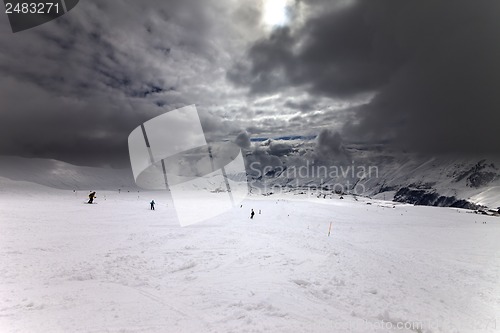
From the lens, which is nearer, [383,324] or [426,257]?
[383,324]

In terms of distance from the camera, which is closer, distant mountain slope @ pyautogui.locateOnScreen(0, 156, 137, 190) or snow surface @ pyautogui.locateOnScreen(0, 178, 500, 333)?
snow surface @ pyautogui.locateOnScreen(0, 178, 500, 333)

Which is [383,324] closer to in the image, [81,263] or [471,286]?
[471,286]

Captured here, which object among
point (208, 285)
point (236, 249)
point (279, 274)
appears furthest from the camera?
point (236, 249)

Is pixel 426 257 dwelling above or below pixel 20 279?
below

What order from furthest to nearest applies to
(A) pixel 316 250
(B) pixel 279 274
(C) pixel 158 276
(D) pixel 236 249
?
(A) pixel 316 250, (D) pixel 236 249, (B) pixel 279 274, (C) pixel 158 276

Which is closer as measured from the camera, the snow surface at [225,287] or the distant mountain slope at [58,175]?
the snow surface at [225,287]

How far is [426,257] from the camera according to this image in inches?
858

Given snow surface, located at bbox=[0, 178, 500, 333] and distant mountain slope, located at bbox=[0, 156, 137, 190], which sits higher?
distant mountain slope, located at bbox=[0, 156, 137, 190]

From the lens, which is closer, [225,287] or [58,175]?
[225,287]

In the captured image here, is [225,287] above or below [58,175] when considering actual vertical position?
below

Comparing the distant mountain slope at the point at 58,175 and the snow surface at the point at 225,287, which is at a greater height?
the distant mountain slope at the point at 58,175

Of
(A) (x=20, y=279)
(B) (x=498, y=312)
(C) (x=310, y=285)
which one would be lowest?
(B) (x=498, y=312)

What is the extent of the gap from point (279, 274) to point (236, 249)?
5.61 metres

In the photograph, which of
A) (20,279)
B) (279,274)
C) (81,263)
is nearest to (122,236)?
(81,263)
